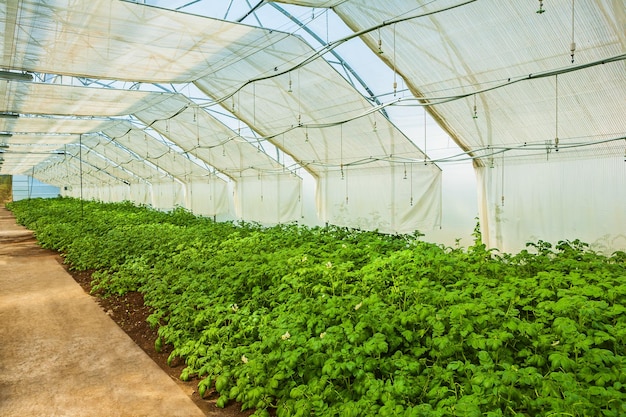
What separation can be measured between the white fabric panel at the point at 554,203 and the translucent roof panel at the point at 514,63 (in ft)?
1.25

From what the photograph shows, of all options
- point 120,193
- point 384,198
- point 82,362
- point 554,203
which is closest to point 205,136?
point 384,198

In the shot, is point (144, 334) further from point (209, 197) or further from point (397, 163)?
point (209, 197)

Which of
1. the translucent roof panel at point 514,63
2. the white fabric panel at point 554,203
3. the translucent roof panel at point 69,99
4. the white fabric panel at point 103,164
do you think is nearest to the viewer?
the translucent roof panel at point 514,63

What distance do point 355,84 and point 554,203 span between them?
5.06 meters

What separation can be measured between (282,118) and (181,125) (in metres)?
5.25

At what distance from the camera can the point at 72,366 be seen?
509cm

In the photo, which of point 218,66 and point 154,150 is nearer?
point 218,66

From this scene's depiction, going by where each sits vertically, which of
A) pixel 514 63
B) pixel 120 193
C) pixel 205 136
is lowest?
pixel 120 193

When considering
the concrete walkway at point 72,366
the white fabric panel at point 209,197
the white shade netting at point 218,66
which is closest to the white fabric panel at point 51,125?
the white shade netting at point 218,66

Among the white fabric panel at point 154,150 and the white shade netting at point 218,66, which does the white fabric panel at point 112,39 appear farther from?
the white fabric panel at point 154,150

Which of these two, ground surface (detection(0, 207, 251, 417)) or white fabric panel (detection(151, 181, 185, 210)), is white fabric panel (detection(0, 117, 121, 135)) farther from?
ground surface (detection(0, 207, 251, 417))

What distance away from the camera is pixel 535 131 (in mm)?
7930

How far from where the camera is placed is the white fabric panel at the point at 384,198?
10719 mm

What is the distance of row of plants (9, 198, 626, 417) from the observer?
313cm
